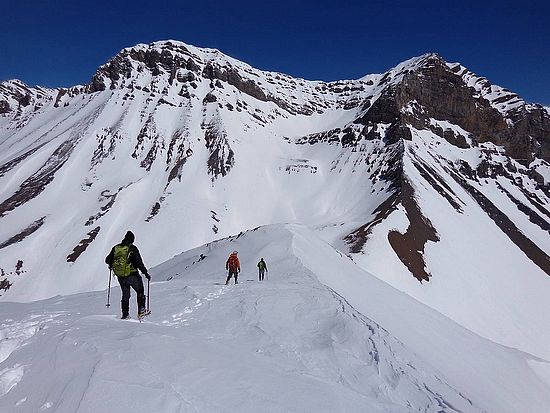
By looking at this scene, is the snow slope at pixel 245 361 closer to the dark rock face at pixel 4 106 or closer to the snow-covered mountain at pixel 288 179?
the snow-covered mountain at pixel 288 179

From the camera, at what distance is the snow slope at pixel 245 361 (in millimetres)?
4859

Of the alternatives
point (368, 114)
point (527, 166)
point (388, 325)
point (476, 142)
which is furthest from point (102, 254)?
point (527, 166)

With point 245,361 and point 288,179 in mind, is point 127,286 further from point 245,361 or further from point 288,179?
point 288,179

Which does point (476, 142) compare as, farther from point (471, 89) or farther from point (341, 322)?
point (341, 322)

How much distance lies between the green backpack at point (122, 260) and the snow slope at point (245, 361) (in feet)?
3.52

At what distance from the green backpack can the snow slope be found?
107 cm

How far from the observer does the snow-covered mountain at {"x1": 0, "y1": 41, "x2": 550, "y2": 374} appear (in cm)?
5703

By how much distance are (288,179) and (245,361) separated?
10622 cm

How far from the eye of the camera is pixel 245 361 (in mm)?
6324

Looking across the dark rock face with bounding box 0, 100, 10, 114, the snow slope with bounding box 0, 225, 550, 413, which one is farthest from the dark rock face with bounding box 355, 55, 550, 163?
the dark rock face with bounding box 0, 100, 10, 114

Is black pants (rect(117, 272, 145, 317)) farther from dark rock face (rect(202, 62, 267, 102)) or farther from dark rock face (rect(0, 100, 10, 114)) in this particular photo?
dark rock face (rect(0, 100, 10, 114))

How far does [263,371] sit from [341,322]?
358cm

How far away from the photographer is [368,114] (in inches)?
4643

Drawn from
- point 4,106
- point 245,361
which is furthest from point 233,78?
point 245,361
